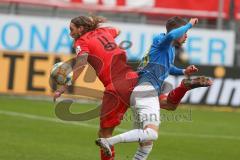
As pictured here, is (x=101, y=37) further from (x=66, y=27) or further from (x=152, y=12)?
(x=152, y=12)

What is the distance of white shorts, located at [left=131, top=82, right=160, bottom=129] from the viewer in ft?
28.9

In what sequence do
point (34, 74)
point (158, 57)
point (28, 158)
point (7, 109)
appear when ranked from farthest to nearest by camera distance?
1. point (34, 74)
2. point (7, 109)
3. point (28, 158)
4. point (158, 57)

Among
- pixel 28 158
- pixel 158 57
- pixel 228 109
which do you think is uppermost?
pixel 158 57

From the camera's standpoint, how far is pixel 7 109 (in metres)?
17.3

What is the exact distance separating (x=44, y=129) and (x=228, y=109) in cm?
797

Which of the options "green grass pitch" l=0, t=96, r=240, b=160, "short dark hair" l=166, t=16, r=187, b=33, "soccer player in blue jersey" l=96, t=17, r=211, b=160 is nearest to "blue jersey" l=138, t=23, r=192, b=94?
A: "soccer player in blue jersey" l=96, t=17, r=211, b=160

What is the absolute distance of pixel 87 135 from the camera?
13727 millimetres

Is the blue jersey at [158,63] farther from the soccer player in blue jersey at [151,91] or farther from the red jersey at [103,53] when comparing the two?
the red jersey at [103,53]

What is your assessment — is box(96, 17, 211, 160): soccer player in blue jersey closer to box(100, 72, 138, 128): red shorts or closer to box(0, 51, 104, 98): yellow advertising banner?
box(100, 72, 138, 128): red shorts

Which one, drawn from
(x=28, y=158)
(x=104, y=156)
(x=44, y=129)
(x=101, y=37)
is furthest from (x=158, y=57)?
(x=44, y=129)

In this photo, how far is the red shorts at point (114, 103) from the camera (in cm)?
912

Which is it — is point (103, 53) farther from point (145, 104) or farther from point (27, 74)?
point (27, 74)

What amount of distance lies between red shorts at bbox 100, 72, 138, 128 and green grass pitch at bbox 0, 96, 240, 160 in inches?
67.7

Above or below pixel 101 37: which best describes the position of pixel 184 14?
below
